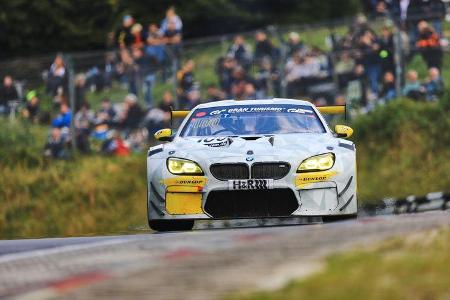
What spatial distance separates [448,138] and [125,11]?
36.8ft

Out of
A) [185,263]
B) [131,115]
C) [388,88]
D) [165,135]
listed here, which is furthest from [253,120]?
[131,115]

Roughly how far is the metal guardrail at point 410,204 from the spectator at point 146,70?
185 inches

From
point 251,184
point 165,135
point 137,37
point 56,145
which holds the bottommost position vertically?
point 56,145

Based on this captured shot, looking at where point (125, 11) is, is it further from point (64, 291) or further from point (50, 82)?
point (64, 291)

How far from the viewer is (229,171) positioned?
38.1 ft

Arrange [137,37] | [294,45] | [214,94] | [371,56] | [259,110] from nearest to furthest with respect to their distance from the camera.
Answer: [259,110]
[371,56]
[294,45]
[214,94]
[137,37]

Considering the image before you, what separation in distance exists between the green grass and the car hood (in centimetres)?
483

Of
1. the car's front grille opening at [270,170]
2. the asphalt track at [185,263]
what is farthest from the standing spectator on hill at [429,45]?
the asphalt track at [185,263]

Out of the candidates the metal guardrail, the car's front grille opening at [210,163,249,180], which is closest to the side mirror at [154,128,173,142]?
the car's front grille opening at [210,163,249,180]

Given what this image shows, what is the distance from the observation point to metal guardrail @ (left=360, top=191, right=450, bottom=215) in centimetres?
1716

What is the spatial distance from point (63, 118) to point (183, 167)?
A: 10693mm

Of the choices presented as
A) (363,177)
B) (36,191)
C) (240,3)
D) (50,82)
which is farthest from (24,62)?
(240,3)

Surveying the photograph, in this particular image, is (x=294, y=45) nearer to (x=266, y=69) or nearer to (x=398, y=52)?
(x=266, y=69)

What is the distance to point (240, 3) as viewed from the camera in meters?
32.9
